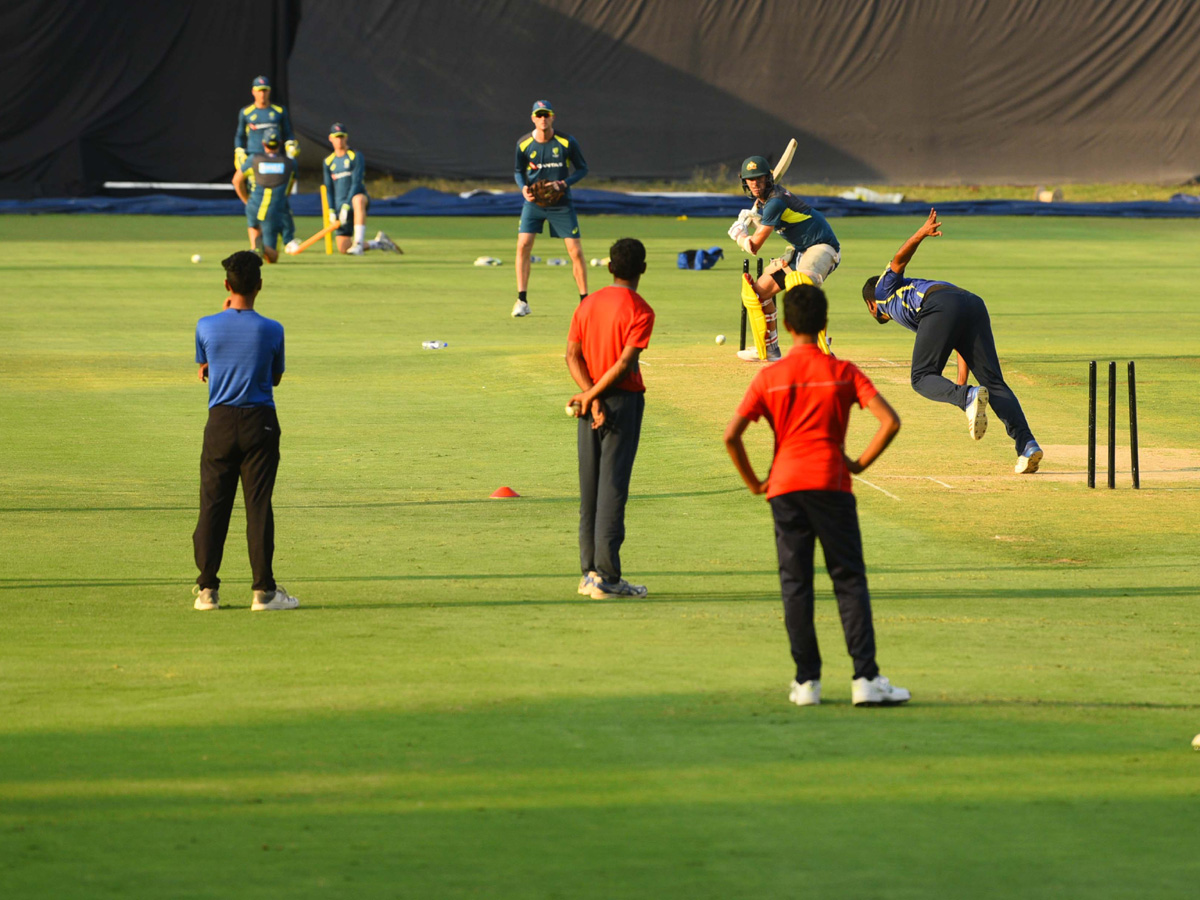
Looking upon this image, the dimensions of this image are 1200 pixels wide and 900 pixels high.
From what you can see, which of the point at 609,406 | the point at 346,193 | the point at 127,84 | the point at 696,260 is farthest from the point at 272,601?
the point at 127,84

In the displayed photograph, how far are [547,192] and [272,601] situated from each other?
12.8 metres

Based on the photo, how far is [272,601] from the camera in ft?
28.5

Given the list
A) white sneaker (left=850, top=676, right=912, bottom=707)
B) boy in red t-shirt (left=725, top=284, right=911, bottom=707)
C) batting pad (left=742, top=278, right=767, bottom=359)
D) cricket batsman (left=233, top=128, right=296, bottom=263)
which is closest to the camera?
boy in red t-shirt (left=725, top=284, right=911, bottom=707)

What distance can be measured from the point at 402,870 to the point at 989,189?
46.0m

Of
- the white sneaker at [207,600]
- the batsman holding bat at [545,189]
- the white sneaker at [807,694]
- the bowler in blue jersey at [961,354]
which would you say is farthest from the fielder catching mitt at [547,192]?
the white sneaker at [807,694]

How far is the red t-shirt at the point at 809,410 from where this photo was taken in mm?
6773

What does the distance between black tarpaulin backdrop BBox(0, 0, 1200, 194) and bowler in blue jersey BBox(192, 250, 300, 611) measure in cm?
3950

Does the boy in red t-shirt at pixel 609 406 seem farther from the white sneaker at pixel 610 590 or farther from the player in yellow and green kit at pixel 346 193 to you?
the player in yellow and green kit at pixel 346 193

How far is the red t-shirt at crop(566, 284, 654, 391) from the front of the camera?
888 cm

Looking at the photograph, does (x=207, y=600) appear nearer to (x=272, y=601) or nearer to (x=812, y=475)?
(x=272, y=601)

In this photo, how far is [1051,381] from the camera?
16672mm

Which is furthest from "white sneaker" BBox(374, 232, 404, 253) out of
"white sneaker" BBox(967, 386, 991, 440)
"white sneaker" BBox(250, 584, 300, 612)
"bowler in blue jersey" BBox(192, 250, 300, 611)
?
"white sneaker" BBox(250, 584, 300, 612)

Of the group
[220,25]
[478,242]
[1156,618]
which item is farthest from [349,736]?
[220,25]

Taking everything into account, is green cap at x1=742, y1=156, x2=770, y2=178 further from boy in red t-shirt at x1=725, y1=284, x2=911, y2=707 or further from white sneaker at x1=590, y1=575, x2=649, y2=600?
boy in red t-shirt at x1=725, y1=284, x2=911, y2=707
